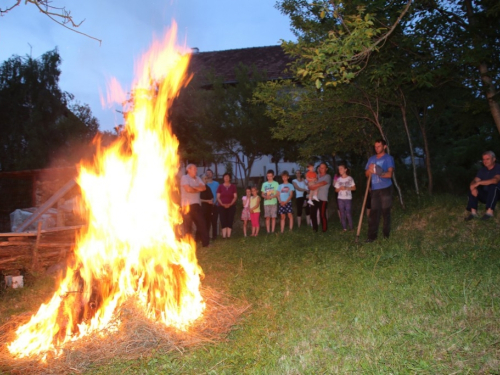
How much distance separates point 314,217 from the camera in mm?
12367

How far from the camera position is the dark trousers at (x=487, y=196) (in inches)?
372

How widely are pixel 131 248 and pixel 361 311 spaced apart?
3350mm

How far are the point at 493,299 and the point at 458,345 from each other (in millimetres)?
1231

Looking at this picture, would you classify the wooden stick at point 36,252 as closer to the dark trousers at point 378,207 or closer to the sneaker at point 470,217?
the dark trousers at point 378,207

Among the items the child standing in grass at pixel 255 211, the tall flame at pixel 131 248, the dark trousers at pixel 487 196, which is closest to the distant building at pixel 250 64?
the child standing in grass at pixel 255 211

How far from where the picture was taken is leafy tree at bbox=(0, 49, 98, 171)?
27.2 meters

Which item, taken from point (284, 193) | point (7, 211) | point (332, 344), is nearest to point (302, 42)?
point (284, 193)

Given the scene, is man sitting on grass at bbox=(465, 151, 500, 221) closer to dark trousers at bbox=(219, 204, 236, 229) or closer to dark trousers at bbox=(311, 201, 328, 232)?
dark trousers at bbox=(311, 201, 328, 232)

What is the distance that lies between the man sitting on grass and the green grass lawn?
0.42 metres

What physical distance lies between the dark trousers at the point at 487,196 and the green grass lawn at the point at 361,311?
46 cm

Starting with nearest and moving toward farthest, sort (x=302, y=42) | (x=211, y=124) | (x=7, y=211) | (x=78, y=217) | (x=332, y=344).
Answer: (x=332, y=344) < (x=302, y=42) < (x=78, y=217) < (x=7, y=211) < (x=211, y=124)

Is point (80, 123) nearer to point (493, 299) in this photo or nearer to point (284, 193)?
point (284, 193)

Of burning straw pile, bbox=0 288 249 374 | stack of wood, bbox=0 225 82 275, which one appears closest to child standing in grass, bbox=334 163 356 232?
burning straw pile, bbox=0 288 249 374

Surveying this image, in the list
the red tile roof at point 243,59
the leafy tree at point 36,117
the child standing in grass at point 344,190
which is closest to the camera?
the child standing in grass at point 344,190
